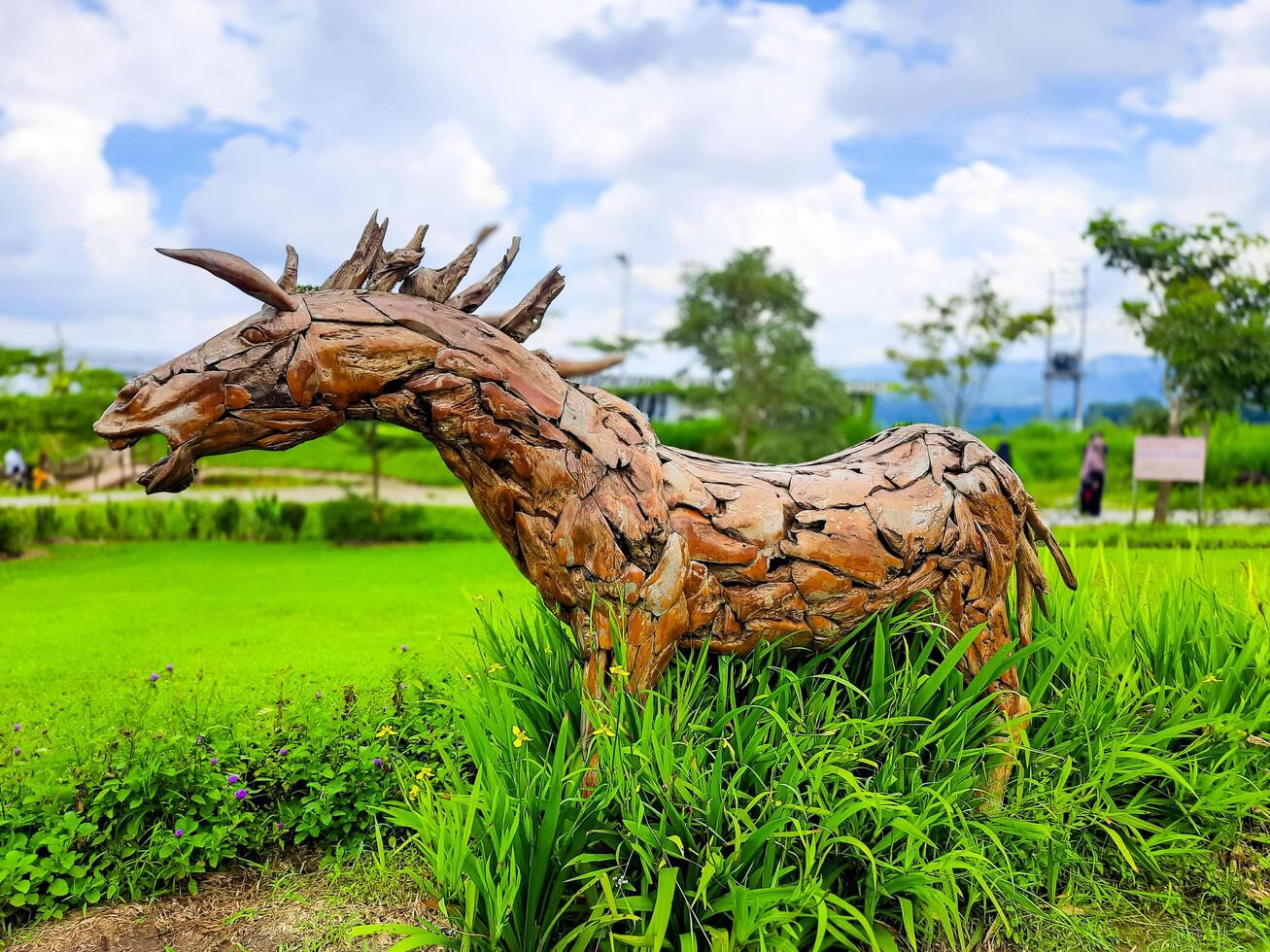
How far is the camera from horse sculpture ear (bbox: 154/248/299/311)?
2.04m

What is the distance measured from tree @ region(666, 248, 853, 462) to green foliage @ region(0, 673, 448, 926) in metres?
11.9

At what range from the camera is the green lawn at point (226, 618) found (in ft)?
13.6

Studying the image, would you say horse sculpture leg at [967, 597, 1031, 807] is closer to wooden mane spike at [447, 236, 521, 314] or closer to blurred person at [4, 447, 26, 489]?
Answer: wooden mane spike at [447, 236, 521, 314]

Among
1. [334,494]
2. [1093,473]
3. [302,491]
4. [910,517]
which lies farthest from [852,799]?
[302,491]

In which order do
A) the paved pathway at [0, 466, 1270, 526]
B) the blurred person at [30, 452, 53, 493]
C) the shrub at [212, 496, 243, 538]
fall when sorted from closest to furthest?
the shrub at [212, 496, 243, 538], the paved pathway at [0, 466, 1270, 526], the blurred person at [30, 452, 53, 493]

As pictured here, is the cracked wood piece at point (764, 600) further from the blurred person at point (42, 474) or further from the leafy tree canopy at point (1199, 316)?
the blurred person at point (42, 474)

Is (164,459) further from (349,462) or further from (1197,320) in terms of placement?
(349,462)

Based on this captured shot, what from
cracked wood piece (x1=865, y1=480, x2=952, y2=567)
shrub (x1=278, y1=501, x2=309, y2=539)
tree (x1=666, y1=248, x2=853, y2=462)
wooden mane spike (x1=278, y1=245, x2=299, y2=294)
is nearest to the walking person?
tree (x1=666, y1=248, x2=853, y2=462)

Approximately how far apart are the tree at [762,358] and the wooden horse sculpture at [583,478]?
1193cm

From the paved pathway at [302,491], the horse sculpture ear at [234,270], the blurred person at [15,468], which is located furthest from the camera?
the blurred person at [15,468]

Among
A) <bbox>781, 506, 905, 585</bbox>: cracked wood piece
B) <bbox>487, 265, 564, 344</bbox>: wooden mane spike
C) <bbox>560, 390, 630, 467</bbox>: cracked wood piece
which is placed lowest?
<bbox>781, 506, 905, 585</bbox>: cracked wood piece

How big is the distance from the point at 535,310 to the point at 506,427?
0.37 m

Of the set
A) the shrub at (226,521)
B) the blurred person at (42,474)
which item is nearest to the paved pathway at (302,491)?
the blurred person at (42,474)

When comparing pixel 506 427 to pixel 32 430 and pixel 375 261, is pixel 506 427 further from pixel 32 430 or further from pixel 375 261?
pixel 32 430
